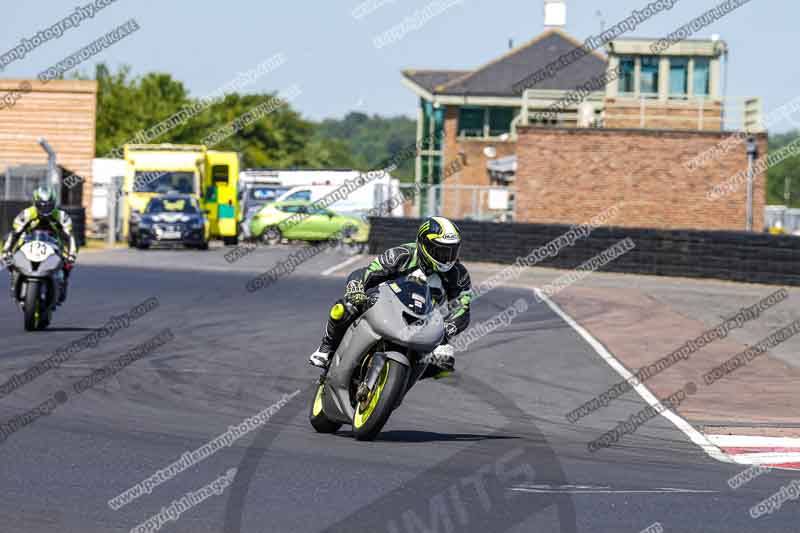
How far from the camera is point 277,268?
33250 mm

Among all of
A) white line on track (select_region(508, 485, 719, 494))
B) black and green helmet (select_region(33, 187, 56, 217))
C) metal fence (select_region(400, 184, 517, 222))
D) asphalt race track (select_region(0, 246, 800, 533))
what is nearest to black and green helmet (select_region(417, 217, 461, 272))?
asphalt race track (select_region(0, 246, 800, 533))

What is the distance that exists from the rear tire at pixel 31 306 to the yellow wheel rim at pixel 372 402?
26.7ft

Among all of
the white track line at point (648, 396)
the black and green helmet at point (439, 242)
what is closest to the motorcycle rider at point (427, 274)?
the black and green helmet at point (439, 242)

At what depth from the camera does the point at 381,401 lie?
9484 mm

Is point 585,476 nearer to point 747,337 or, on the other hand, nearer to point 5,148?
point 747,337

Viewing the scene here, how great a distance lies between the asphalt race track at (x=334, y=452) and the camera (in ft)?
23.4

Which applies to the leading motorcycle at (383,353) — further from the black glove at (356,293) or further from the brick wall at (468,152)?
the brick wall at (468,152)

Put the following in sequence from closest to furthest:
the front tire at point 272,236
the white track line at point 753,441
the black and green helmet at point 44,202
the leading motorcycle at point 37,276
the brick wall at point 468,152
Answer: the white track line at point 753,441
the leading motorcycle at point 37,276
the black and green helmet at point 44,202
the front tire at point 272,236
the brick wall at point 468,152

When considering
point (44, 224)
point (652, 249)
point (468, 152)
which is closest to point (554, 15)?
point (468, 152)

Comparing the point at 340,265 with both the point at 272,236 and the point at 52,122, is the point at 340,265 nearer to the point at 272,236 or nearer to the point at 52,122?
the point at 272,236

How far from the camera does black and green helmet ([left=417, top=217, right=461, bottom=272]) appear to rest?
975 centimetres

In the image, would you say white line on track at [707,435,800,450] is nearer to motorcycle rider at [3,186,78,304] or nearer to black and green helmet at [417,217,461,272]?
black and green helmet at [417,217,461,272]

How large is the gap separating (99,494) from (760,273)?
1055 inches

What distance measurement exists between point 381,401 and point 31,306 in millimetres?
8725
